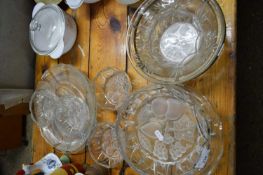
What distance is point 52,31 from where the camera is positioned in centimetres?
101

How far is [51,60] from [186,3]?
0.57 meters

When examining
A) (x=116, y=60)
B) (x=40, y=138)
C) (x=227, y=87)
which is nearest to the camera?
(x=227, y=87)

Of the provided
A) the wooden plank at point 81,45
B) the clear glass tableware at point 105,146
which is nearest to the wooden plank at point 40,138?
the wooden plank at point 81,45

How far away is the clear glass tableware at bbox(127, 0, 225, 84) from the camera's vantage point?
702 millimetres

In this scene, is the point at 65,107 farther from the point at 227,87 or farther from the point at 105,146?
the point at 227,87

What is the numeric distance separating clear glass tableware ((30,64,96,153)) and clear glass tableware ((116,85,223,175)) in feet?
0.48

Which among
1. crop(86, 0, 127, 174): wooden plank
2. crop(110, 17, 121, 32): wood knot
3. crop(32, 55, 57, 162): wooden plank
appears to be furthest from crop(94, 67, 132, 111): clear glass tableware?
crop(32, 55, 57, 162): wooden plank

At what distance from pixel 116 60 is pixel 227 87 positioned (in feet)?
1.18

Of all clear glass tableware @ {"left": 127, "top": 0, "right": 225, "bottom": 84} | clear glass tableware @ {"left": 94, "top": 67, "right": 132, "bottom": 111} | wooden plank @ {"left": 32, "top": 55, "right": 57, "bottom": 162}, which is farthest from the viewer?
wooden plank @ {"left": 32, "top": 55, "right": 57, "bottom": 162}

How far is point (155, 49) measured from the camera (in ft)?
2.69

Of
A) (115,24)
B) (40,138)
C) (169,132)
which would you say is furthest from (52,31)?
(169,132)

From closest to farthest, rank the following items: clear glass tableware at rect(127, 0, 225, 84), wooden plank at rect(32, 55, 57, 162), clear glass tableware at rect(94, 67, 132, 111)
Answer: clear glass tableware at rect(127, 0, 225, 84) → clear glass tableware at rect(94, 67, 132, 111) → wooden plank at rect(32, 55, 57, 162)

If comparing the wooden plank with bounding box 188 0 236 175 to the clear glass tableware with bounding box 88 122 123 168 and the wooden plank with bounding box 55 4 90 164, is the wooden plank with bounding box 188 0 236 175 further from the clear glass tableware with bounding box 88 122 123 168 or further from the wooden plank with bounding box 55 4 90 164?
the wooden plank with bounding box 55 4 90 164

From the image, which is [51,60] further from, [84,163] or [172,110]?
[172,110]
